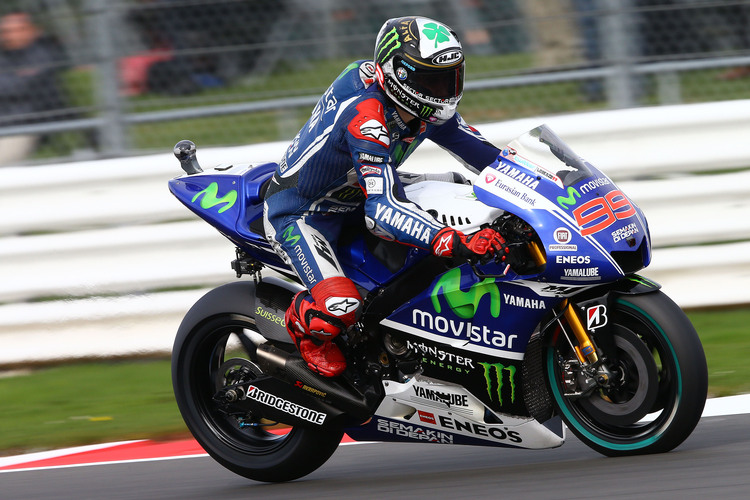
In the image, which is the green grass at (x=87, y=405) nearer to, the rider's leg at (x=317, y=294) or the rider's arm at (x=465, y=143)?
the rider's leg at (x=317, y=294)

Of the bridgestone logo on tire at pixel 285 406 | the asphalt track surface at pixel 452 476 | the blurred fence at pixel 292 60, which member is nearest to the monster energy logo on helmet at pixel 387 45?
the bridgestone logo on tire at pixel 285 406

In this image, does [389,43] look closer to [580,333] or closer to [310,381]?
[580,333]

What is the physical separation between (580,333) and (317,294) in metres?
1.02

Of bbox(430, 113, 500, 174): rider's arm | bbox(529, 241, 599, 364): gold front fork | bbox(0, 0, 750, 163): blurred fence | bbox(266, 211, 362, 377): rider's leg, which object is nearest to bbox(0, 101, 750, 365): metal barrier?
bbox(0, 0, 750, 163): blurred fence

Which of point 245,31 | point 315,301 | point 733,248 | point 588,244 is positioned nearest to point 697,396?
point 588,244

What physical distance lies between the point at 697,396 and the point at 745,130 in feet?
10.2

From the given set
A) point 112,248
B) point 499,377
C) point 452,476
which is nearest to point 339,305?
point 499,377

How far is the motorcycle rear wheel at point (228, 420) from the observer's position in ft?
15.8

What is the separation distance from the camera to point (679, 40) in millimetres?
6594

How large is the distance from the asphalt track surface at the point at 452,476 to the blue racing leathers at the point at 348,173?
0.87 meters

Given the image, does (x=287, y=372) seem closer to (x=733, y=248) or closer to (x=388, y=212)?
(x=388, y=212)

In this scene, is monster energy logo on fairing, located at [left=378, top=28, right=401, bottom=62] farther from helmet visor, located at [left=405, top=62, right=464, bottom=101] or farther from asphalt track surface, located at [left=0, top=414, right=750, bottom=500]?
asphalt track surface, located at [left=0, top=414, right=750, bottom=500]

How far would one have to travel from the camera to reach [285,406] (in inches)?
187

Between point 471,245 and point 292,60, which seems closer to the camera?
point 471,245
